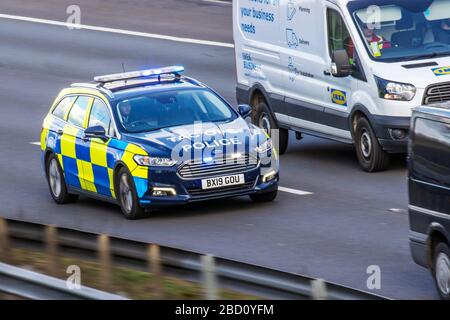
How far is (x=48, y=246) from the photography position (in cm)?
1300

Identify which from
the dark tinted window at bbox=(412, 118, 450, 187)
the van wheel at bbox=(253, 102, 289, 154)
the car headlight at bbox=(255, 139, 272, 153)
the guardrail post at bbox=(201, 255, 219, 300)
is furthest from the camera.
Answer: the van wheel at bbox=(253, 102, 289, 154)

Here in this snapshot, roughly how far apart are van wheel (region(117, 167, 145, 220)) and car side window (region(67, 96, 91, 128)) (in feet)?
4.87

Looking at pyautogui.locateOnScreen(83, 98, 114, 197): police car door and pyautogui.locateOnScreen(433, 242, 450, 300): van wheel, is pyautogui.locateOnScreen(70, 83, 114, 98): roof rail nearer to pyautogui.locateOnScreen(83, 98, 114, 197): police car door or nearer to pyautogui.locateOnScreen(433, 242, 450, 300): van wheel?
pyautogui.locateOnScreen(83, 98, 114, 197): police car door

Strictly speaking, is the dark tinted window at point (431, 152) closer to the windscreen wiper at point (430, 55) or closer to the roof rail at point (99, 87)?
the windscreen wiper at point (430, 55)

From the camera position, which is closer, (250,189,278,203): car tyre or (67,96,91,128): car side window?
(250,189,278,203): car tyre

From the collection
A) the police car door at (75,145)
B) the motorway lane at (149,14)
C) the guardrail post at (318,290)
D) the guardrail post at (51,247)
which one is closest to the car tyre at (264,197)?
the police car door at (75,145)

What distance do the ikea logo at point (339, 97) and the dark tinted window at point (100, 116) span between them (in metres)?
3.25

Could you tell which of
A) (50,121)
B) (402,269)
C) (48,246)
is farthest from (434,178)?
(50,121)

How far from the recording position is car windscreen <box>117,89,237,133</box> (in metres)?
17.2

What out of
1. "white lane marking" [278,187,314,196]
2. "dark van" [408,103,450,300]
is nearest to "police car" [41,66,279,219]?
"white lane marking" [278,187,314,196]

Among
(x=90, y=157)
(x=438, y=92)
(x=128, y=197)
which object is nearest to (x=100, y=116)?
(x=90, y=157)

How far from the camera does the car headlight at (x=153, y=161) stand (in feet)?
53.7

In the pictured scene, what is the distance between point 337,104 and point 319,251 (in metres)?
5.13
